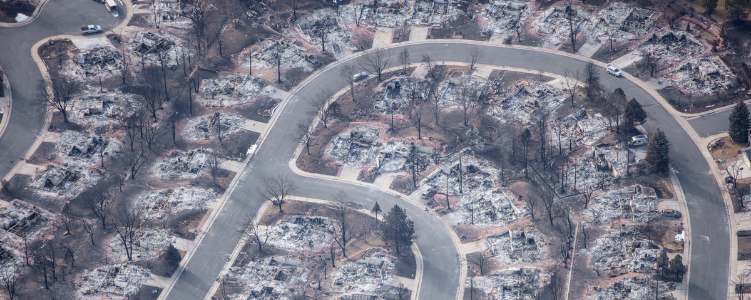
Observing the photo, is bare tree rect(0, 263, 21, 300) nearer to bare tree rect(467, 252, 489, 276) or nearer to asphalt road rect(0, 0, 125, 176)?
asphalt road rect(0, 0, 125, 176)

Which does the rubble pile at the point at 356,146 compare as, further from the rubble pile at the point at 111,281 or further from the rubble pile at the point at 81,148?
the rubble pile at the point at 111,281

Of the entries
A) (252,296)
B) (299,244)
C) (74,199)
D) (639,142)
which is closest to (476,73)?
(639,142)

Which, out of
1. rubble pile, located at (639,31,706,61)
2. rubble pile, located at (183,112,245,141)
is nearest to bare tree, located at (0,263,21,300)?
rubble pile, located at (183,112,245,141)

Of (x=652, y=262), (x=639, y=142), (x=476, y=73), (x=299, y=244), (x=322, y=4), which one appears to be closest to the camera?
(x=652, y=262)

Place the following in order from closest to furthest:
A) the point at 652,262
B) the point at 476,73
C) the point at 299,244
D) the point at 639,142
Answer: the point at 652,262 → the point at 299,244 → the point at 639,142 → the point at 476,73

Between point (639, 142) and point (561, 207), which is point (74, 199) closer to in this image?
point (561, 207)
